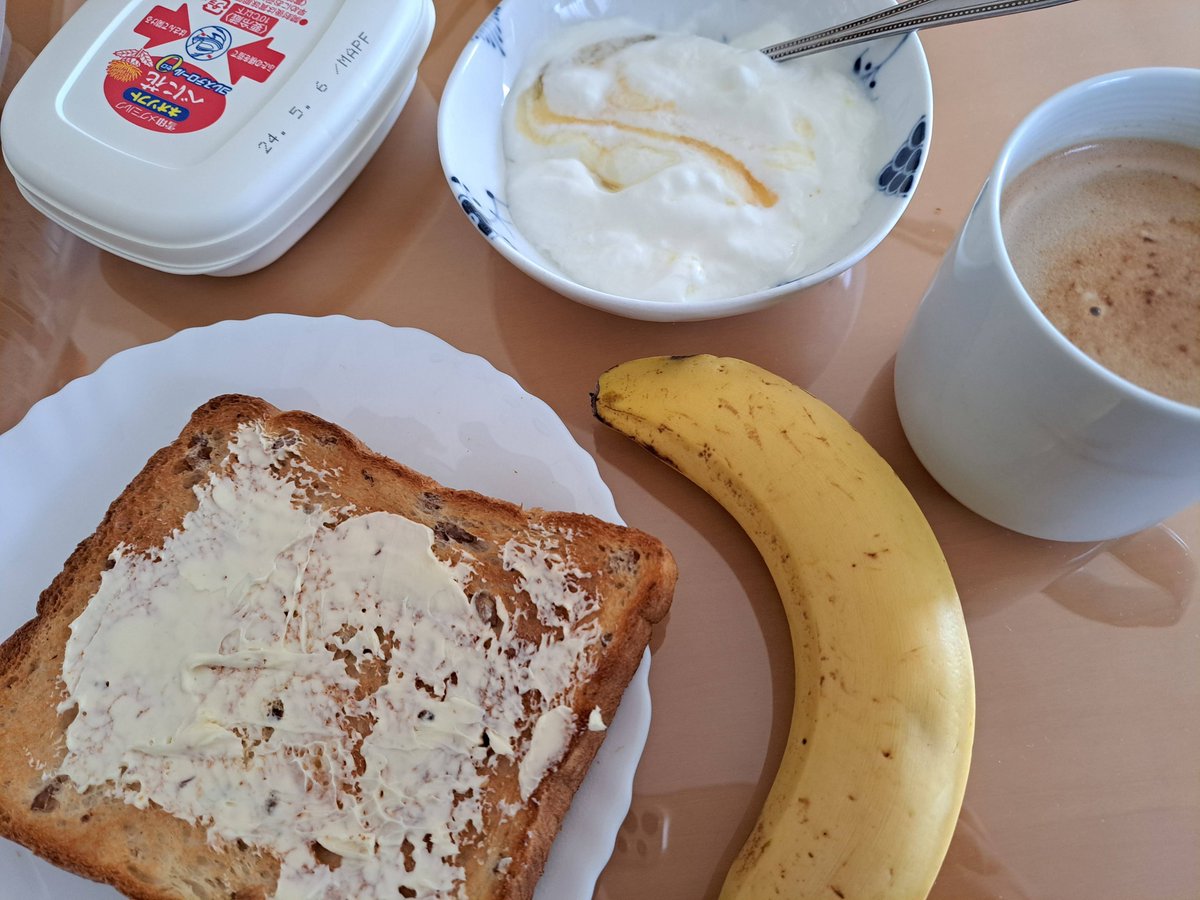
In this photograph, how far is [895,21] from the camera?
933mm

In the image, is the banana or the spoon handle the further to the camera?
the spoon handle

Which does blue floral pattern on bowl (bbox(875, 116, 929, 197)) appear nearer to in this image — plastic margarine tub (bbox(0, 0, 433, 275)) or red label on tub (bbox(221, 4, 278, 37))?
plastic margarine tub (bbox(0, 0, 433, 275))

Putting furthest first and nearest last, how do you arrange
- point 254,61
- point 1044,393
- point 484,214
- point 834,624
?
1. point 254,61
2. point 484,214
3. point 834,624
4. point 1044,393

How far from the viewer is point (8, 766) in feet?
2.55

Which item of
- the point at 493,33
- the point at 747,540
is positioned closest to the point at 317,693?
the point at 747,540

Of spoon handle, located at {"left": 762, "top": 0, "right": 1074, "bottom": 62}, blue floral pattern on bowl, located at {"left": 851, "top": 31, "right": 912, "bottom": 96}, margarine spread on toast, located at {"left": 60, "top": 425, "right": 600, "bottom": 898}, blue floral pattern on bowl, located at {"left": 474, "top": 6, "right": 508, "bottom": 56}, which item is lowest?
margarine spread on toast, located at {"left": 60, "top": 425, "right": 600, "bottom": 898}

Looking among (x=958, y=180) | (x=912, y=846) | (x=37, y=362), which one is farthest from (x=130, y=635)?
(x=958, y=180)

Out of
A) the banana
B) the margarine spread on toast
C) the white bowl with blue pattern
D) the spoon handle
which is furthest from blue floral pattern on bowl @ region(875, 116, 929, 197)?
the margarine spread on toast

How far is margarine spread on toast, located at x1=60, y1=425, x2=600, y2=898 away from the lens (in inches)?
28.7

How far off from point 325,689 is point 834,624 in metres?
0.48

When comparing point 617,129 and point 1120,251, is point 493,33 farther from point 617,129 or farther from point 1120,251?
point 1120,251

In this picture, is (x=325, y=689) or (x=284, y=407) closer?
(x=325, y=689)

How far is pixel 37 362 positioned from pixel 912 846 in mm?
1130

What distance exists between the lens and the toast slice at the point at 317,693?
28.9 inches
